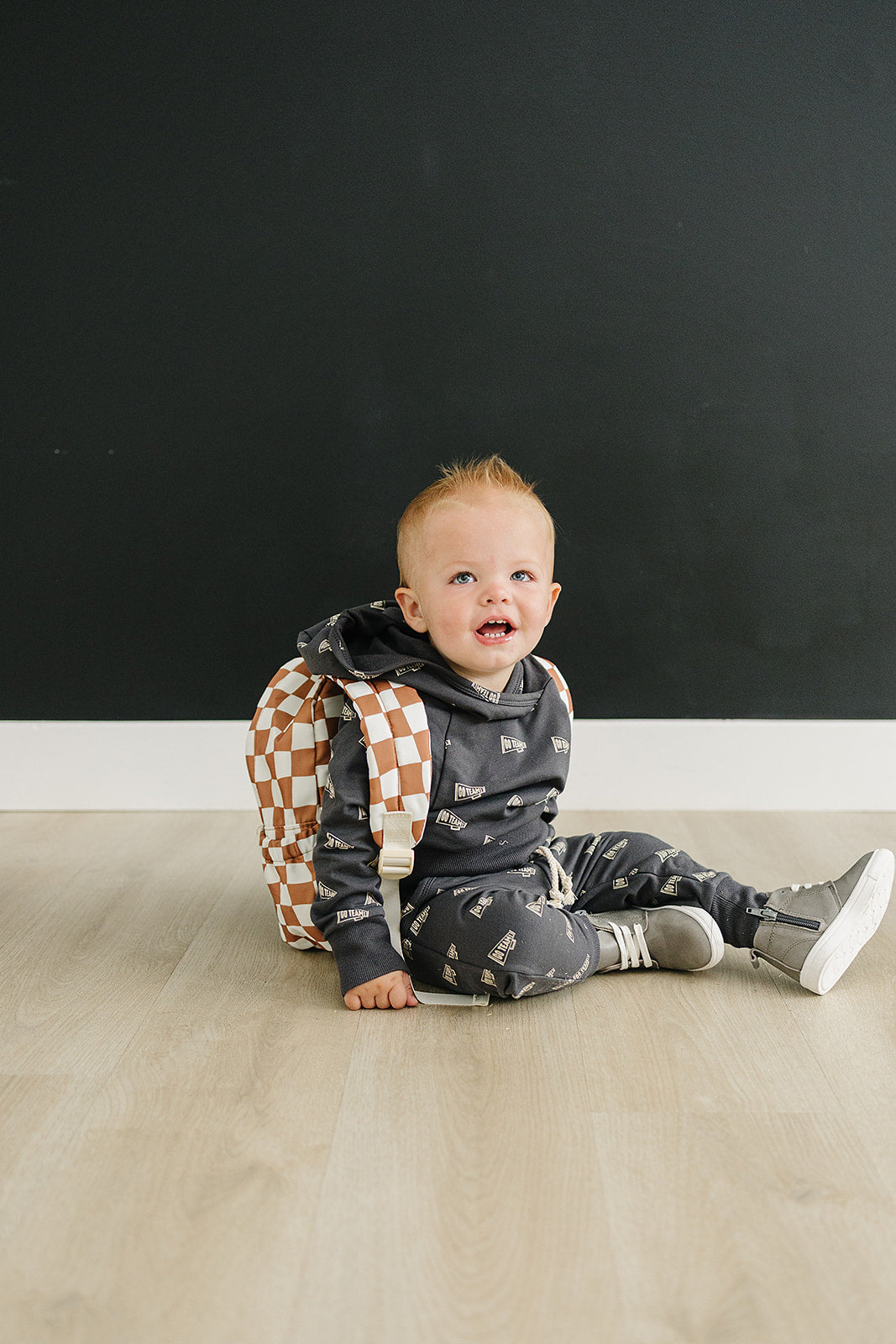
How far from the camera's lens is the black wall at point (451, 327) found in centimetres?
190

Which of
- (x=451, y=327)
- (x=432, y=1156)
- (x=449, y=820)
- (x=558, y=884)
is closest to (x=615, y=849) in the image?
(x=558, y=884)

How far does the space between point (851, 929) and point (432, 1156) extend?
1.85ft

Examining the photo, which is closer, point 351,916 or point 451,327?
point 351,916

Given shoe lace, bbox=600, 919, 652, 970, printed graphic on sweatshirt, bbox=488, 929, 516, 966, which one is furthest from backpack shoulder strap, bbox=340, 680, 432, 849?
shoe lace, bbox=600, 919, 652, 970

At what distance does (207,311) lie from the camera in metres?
1.94

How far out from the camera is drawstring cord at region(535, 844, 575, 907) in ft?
4.06

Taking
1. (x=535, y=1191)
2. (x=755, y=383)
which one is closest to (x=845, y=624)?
(x=755, y=383)

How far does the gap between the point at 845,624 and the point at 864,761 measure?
9.8 inches

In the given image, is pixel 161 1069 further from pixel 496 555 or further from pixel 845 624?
pixel 845 624

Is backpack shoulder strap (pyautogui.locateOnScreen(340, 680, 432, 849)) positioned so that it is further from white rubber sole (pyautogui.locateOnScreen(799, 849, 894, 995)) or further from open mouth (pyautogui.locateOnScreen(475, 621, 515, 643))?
white rubber sole (pyautogui.locateOnScreen(799, 849, 894, 995))

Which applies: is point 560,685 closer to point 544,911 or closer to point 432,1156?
point 544,911

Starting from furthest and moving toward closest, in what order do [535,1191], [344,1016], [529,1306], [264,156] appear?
[264,156], [344,1016], [535,1191], [529,1306]

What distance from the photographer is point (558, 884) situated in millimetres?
1256

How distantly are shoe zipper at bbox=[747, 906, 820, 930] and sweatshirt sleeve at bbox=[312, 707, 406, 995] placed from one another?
404 mm
